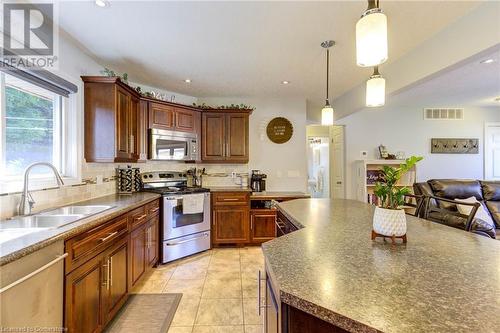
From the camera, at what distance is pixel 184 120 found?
373 centimetres

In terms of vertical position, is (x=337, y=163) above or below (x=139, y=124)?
below

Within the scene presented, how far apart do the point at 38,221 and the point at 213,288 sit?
167 cm

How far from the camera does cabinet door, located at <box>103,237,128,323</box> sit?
1810mm

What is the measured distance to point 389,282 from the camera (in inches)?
32.6

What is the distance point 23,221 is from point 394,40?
336 cm

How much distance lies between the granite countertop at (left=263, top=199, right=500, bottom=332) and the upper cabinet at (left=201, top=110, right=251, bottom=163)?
2666 mm

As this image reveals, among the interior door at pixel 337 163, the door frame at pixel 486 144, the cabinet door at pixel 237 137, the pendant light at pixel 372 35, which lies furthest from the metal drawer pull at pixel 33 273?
the door frame at pixel 486 144

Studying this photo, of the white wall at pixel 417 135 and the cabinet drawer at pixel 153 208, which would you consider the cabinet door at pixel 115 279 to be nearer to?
the cabinet drawer at pixel 153 208

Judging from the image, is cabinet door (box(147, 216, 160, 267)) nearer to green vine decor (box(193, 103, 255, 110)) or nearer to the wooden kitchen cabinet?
the wooden kitchen cabinet

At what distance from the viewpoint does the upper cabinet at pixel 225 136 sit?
3939 mm

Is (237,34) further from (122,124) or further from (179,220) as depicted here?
(179,220)

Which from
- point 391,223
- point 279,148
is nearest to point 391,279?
point 391,223

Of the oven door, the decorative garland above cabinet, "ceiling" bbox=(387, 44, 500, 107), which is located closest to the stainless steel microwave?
the decorative garland above cabinet

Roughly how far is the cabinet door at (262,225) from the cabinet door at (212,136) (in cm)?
112
